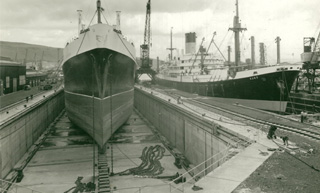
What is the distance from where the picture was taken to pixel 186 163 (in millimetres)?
13977

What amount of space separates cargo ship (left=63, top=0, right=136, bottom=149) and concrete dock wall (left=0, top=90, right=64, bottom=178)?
327 centimetres

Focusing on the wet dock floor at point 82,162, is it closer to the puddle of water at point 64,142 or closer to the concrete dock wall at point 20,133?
the puddle of water at point 64,142

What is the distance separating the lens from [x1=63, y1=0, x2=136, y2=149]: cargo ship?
13.5 metres

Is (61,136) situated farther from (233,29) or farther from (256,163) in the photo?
Answer: (233,29)

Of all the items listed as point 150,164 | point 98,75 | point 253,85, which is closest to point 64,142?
point 98,75

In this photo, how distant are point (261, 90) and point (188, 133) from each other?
1085 centimetres

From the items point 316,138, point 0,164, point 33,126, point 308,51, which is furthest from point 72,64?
point 308,51

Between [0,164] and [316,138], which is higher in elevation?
[316,138]

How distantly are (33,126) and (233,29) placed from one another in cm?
2480

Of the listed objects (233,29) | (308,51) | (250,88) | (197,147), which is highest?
(233,29)

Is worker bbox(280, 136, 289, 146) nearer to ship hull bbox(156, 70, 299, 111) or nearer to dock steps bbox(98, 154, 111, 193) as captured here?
dock steps bbox(98, 154, 111, 193)

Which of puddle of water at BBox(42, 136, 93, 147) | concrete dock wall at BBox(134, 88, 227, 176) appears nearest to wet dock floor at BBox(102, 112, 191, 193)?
concrete dock wall at BBox(134, 88, 227, 176)

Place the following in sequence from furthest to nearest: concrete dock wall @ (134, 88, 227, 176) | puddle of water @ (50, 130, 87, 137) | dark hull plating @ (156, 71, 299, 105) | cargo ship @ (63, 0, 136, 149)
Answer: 1. dark hull plating @ (156, 71, 299, 105)
2. puddle of water @ (50, 130, 87, 137)
3. cargo ship @ (63, 0, 136, 149)
4. concrete dock wall @ (134, 88, 227, 176)

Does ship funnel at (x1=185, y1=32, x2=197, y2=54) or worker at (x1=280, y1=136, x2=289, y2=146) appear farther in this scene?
ship funnel at (x1=185, y1=32, x2=197, y2=54)
